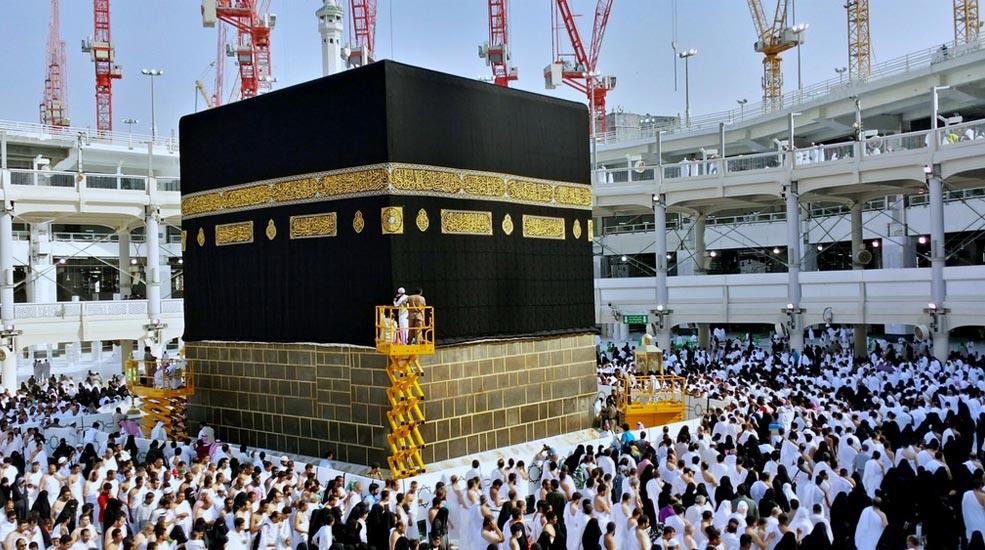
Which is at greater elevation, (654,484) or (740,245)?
(740,245)

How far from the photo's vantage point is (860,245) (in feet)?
99.5

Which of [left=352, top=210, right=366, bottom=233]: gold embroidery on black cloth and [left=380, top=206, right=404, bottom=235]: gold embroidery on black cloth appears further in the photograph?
[left=352, top=210, right=366, bottom=233]: gold embroidery on black cloth

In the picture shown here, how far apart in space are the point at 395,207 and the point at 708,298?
59.1ft

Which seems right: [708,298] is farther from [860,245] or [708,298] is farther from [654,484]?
[654,484]

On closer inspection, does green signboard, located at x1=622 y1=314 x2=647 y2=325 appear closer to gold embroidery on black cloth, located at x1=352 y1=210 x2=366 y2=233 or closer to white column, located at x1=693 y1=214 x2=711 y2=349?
white column, located at x1=693 y1=214 x2=711 y2=349

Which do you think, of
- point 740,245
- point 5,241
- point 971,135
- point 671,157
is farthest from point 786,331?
point 5,241

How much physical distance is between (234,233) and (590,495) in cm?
985

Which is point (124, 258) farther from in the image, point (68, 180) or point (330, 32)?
point (330, 32)

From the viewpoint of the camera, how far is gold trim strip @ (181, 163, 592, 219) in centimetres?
1469

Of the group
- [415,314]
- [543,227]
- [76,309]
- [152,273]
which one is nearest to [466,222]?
[543,227]

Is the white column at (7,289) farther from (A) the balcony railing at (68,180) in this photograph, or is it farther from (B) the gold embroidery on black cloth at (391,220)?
(B) the gold embroidery on black cloth at (391,220)

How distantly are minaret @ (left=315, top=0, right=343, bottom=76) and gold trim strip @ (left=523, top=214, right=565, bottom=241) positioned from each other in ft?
22.1

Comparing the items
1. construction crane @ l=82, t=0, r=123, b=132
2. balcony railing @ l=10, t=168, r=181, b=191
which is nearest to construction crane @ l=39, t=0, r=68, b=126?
construction crane @ l=82, t=0, r=123, b=132

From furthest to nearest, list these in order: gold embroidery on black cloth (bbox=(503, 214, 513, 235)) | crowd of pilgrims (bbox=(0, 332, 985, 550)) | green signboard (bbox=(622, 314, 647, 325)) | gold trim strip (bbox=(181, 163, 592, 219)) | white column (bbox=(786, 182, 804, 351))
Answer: green signboard (bbox=(622, 314, 647, 325)), white column (bbox=(786, 182, 804, 351)), gold embroidery on black cloth (bbox=(503, 214, 513, 235)), gold trim strip (bbox=(181, 163, 592, 219)), crowd of pilgrims (bbox=(0, 332, 985, 550))
